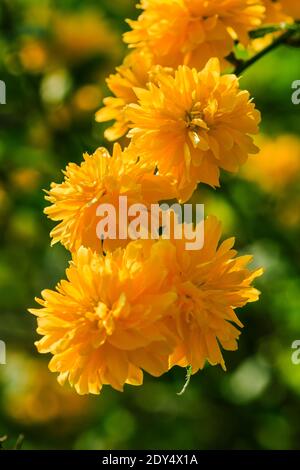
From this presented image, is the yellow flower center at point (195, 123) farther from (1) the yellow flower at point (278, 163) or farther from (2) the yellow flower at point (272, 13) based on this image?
(1) the yellow flower at point (278, 163)

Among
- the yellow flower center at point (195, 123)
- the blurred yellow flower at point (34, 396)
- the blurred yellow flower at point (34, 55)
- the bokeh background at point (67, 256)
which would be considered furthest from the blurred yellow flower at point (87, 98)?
the yellow flower center at point (195, 123)

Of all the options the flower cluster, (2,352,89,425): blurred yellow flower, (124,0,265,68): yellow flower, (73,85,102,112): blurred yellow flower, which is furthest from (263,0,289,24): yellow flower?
(2,352,89,425): blurred yellow flower

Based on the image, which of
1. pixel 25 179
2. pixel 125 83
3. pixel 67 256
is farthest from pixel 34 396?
pixel 125 83

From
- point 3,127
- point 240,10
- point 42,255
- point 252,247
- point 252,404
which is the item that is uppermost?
point 240,10

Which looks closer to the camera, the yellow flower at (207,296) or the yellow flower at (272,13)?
the yellow flower at (207,296)
